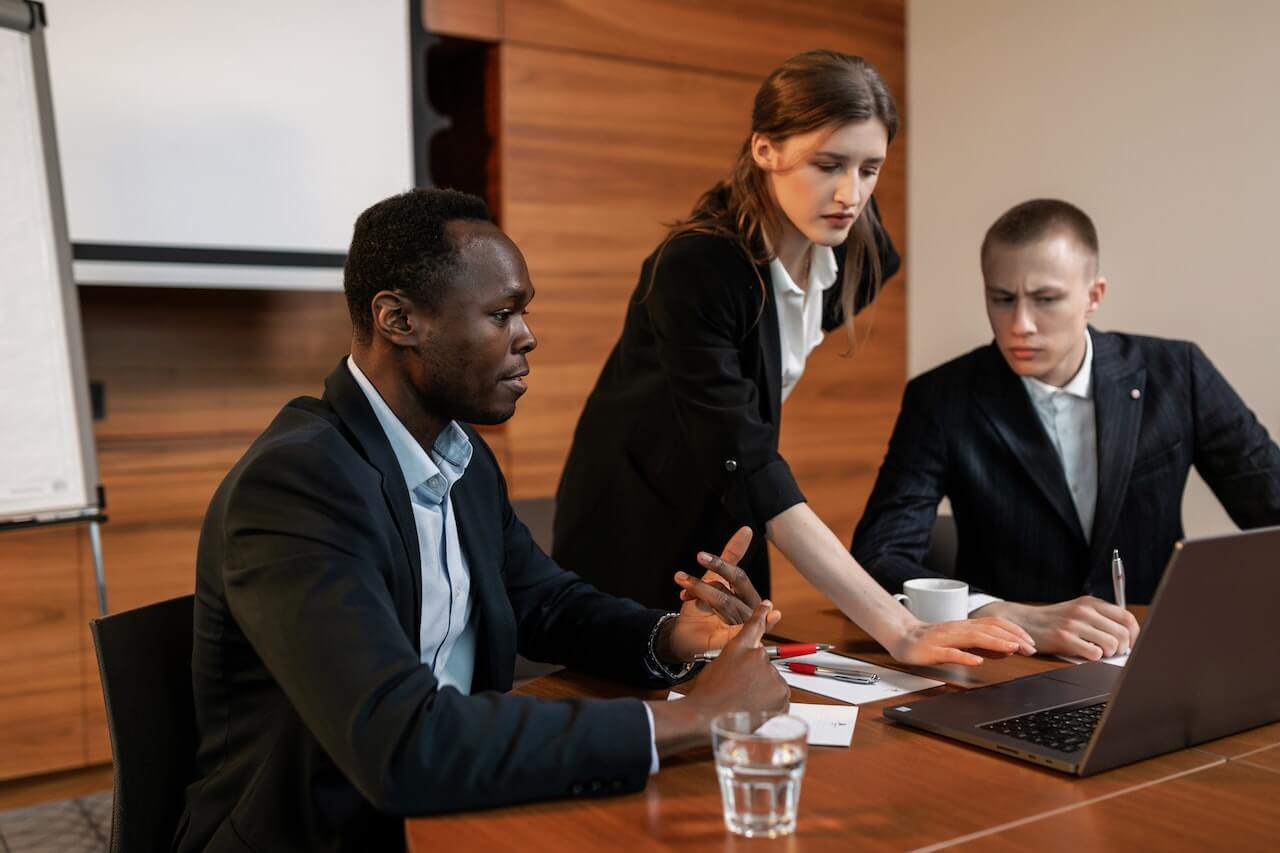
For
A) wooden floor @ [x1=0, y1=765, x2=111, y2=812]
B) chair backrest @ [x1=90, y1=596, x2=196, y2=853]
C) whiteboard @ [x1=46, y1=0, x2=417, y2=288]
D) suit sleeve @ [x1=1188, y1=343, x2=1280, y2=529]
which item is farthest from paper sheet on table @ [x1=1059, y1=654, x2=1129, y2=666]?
wooden floor @ [x1=0, y1=765, x2=111, y2=812]

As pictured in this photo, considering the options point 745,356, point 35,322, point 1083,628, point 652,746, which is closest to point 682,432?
point 745,356

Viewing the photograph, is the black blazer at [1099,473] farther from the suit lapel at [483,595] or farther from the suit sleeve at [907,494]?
the suit lapel at [483,595]

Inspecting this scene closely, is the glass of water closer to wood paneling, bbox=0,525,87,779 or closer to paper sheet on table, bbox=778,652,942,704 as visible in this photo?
paper sheet on table, bbox=778,652,942,704

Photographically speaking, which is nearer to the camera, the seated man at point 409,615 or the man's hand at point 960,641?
the seated man at point 409,615

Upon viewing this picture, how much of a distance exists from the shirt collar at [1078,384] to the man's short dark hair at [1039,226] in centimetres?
15

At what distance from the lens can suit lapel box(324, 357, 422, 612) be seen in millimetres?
1267

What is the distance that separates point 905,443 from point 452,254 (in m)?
1.17

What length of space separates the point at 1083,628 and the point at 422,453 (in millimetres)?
836

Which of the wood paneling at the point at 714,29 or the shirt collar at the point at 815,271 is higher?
the wood paneling at the point at 714,29

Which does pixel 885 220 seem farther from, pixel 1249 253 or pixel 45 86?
pixel 45 86

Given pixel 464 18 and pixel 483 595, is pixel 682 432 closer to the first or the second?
pixel 483 595

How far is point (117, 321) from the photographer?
128 inches

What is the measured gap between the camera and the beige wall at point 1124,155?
130 inches

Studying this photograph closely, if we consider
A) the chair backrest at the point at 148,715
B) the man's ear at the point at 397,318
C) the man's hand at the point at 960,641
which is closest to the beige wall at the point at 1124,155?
the man's hand at the point at 960,641
